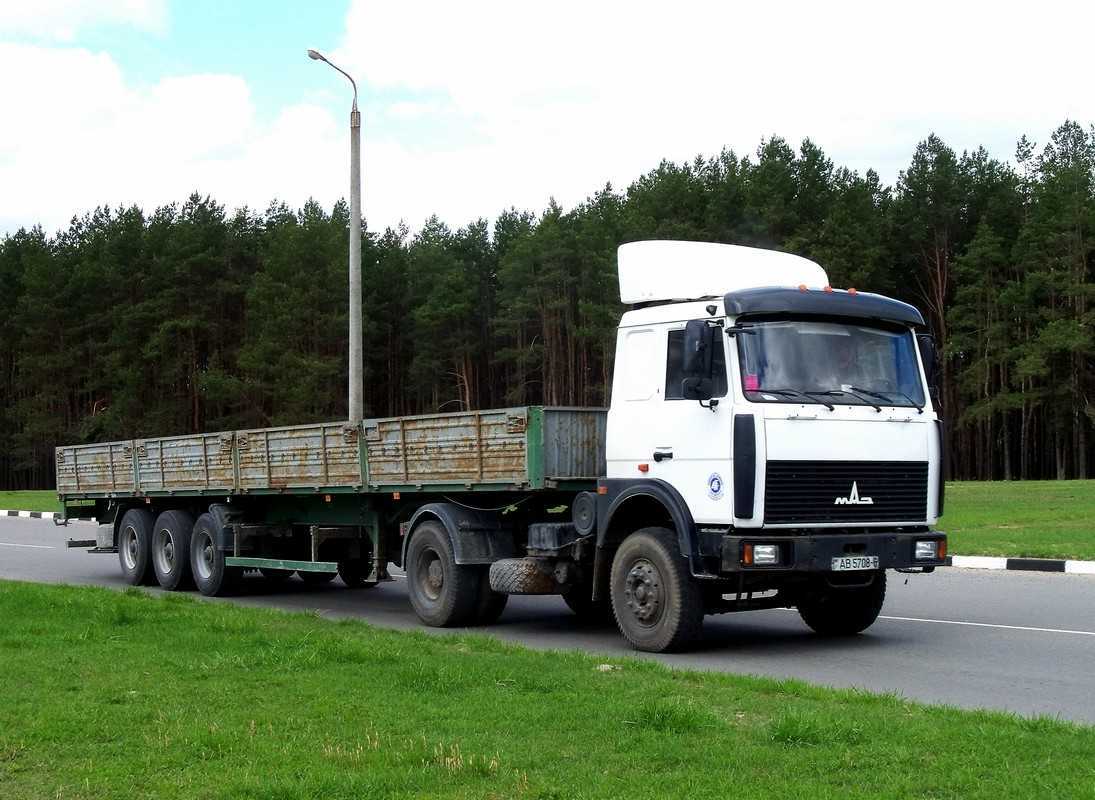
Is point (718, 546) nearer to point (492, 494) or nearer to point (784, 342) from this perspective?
point (784, 342)

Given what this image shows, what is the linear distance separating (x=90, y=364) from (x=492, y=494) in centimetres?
6694

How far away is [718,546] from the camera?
9.79 metres

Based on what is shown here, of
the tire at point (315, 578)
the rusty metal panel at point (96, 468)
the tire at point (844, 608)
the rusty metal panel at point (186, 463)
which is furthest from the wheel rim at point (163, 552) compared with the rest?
the tire at point (844, 608)

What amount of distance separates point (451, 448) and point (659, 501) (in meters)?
2.65

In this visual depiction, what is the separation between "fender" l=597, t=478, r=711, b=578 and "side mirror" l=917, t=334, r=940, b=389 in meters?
2.39

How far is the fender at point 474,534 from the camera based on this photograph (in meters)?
12.0

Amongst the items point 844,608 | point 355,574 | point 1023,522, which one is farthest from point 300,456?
point 1023,522

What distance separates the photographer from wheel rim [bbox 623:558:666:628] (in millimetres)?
10305

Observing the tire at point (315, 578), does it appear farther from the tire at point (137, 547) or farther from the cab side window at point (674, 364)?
the cab side window at point (674, 364)

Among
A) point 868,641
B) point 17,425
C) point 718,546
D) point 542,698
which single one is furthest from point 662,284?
point 17,425

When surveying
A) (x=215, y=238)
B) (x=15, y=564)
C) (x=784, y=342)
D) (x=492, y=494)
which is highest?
(x=215, y=238)

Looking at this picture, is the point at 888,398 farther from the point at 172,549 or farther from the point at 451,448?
the point at 172,549

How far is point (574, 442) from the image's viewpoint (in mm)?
11367

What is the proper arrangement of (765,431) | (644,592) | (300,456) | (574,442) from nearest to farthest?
(765,431), (644,592), (574,442), (300,456)
